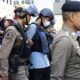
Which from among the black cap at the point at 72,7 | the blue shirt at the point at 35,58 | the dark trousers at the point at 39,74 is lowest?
the dark trousers at the point at 39,74

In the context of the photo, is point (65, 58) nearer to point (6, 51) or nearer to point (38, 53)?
point (6, 51)

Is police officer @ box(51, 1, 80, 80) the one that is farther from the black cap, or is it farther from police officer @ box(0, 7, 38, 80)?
police officer @ box(0, 7, 38, 80)

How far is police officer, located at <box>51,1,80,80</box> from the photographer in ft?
12.5

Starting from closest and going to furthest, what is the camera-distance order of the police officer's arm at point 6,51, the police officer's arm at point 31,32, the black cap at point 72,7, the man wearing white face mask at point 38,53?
the black cap at point 72,7 → the police officer's arm at point 6,51 → the police officer's arm at point 31,32 → the man wearing white face mask at point 38,53

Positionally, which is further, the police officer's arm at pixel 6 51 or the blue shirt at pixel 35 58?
the blue shirt at pixel 35 58

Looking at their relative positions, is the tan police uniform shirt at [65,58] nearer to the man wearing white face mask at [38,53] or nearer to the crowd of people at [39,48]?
the crowd of people at [39,48]

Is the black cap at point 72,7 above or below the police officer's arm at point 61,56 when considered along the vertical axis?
above

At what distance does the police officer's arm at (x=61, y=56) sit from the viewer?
3785 mm

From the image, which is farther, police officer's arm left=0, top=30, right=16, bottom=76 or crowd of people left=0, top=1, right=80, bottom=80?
police officer's arm left=0, top=30, right=16, bottom=76

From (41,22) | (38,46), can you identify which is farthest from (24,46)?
(41,22)

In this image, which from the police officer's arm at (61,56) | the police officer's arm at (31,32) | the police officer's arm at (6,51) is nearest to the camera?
the police officer's arm at (61,56)

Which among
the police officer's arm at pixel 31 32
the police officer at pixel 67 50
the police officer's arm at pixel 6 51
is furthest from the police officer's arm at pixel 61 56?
the police officer's arm at pixel 31 32

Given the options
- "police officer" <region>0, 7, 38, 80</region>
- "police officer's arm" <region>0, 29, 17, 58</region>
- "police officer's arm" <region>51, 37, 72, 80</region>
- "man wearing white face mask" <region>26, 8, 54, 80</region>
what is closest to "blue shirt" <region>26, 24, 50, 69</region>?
"man wearing white face mask" <region>26, 8, 54, 80</region>

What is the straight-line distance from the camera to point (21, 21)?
6246 mm
